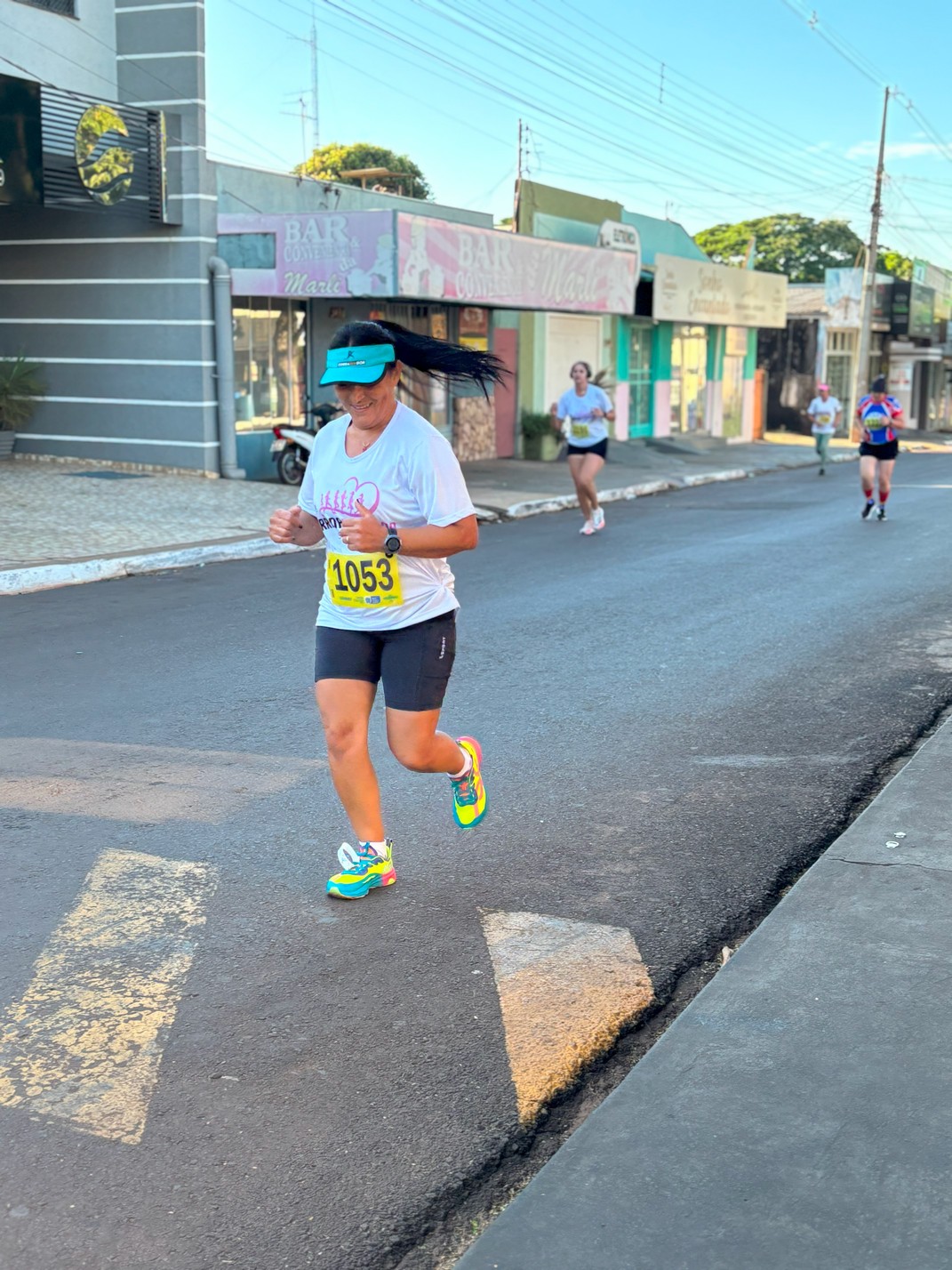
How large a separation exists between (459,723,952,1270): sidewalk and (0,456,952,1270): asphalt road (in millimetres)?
262

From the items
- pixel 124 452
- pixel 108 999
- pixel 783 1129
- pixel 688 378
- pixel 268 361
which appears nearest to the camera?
pixel 783 1129

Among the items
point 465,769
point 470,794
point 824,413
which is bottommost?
point 470,794

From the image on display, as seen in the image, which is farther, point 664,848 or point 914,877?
point 664,848

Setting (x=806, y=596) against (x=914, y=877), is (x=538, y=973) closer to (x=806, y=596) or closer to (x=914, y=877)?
(x=914, y=877)

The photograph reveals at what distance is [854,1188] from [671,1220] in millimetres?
383

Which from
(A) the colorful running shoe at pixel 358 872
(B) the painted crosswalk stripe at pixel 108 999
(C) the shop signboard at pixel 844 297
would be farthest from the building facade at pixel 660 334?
(B) the painted crosswalk stripe at pixel 108 999

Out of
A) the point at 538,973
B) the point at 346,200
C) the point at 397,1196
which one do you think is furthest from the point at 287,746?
the point at 346,200

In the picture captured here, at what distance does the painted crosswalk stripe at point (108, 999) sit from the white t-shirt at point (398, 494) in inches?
40.8

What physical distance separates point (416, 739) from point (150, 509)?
11797 mm

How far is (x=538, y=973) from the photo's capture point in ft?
12.7

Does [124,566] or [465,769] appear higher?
[465,769]

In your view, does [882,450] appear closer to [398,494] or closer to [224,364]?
[224,364]

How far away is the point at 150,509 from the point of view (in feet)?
51.1

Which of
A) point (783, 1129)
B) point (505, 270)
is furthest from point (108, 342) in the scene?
point (783, 1129)
